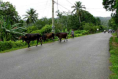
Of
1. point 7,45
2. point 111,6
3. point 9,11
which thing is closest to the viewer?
point 7,45

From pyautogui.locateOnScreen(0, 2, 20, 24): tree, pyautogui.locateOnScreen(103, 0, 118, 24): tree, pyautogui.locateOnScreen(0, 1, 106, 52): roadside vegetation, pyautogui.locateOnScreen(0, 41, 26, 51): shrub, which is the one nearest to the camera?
pyautogui.locateOnScreen(0, 41, 26, 51): shrub

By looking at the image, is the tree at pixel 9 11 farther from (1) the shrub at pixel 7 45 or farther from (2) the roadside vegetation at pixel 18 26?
(1) the shrub at pixel 7 45

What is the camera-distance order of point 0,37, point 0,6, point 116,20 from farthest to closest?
point 0,6 → point 116,20 → point 0,37

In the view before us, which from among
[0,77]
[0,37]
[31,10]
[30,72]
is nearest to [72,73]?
[30,72]

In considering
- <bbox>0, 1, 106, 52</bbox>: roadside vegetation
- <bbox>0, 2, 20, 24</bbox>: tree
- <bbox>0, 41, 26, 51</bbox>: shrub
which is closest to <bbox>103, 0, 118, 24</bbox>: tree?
<bbox>0, 1, 106, 52</bbox>: roadside vegetation

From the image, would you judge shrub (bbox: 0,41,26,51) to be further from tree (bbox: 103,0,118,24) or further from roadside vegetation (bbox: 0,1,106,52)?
tree (bbox: 103,0,118,24)

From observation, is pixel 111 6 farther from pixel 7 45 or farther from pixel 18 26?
pixel 18 26

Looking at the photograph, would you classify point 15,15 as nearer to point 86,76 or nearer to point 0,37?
point 0,37

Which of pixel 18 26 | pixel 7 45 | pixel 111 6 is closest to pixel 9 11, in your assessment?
pixel 18 26

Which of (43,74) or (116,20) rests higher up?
(116,20)

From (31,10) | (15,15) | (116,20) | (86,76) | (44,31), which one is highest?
(31,10)

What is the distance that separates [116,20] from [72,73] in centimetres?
1617

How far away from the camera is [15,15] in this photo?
3109 centimetres

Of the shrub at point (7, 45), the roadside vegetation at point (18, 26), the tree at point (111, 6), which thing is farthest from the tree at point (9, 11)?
the tree at point (111, 6)
